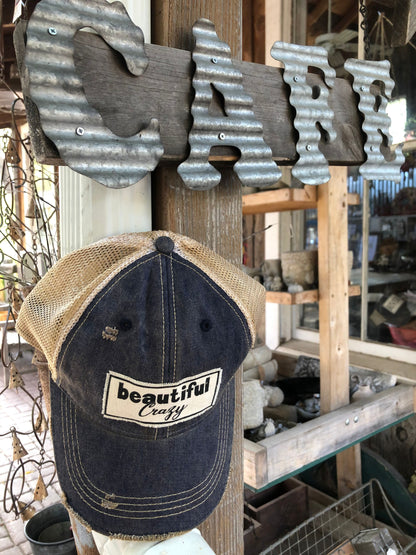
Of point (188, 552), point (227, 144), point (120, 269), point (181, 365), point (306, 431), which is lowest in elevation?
point (306, 431)

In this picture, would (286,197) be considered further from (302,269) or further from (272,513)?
(272,513)

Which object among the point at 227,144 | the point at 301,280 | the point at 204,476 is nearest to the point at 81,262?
the point at 227,144

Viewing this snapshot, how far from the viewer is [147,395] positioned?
709 mm

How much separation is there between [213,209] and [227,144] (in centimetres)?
15

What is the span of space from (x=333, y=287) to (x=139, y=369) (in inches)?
57.5

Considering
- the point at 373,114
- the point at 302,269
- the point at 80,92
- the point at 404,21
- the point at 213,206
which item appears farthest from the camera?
the point at 302,269

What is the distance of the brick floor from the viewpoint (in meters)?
2.73

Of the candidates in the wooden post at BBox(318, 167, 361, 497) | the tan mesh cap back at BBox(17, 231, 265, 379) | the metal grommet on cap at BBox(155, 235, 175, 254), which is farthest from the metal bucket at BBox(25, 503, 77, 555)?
the metal grommet on cap at BBox(155, 235, 175, 254)

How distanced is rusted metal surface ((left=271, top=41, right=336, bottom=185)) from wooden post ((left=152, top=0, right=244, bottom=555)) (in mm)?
113

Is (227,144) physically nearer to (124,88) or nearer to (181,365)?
(124,88)

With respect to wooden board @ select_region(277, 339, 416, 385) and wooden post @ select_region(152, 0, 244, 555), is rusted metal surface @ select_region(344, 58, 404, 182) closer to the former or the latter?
wooden post @ select_region(152, 0, 244, 555)

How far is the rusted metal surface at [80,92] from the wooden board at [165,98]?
2cm

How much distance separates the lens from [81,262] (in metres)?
0.78

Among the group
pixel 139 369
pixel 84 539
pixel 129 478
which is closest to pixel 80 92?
pixel 139 369
